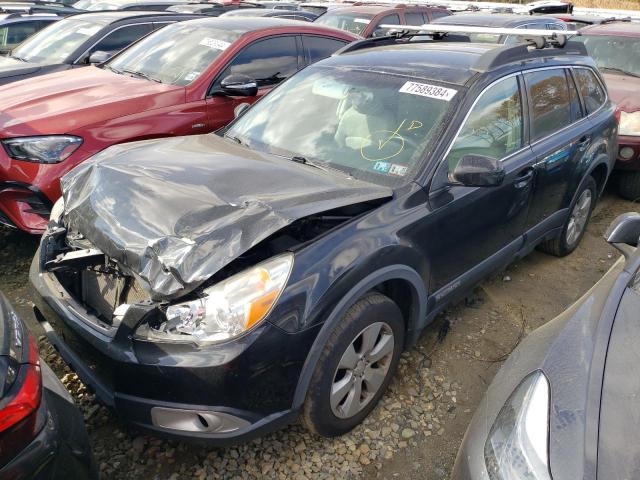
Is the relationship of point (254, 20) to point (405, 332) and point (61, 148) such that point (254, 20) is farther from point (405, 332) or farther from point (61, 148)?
point (405, 332)

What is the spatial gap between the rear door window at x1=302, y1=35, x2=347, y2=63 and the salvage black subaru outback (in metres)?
1.83

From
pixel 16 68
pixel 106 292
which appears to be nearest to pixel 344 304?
pixel 106 292

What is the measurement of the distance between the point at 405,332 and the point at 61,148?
8.94ft

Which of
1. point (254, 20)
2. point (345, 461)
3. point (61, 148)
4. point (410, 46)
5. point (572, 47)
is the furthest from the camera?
point (254, 20)

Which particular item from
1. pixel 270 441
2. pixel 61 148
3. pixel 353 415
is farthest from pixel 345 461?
pixel 61 148

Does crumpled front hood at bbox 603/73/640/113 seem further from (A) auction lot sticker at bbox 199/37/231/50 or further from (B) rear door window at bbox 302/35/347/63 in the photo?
(A) auction lot sticker at bbox 199/37/231/50

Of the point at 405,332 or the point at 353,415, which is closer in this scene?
the point at 353,415

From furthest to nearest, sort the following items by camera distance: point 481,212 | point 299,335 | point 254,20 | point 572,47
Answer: point 254,20, point 572,47, point 481,212, point 299,335

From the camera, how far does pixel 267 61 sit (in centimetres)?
493

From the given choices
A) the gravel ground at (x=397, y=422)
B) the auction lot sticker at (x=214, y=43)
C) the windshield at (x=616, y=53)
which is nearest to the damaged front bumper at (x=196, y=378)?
the gravel ground at (x=397, y=422)

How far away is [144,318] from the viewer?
196cm

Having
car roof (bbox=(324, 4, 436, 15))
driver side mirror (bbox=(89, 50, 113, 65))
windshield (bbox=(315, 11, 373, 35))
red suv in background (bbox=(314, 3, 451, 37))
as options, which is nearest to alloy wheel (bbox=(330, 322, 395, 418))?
driver side mirror (bbox=(89, 50, 113, 65))

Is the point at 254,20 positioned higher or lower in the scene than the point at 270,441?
higher

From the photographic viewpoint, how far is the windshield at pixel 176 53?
4527 mm
